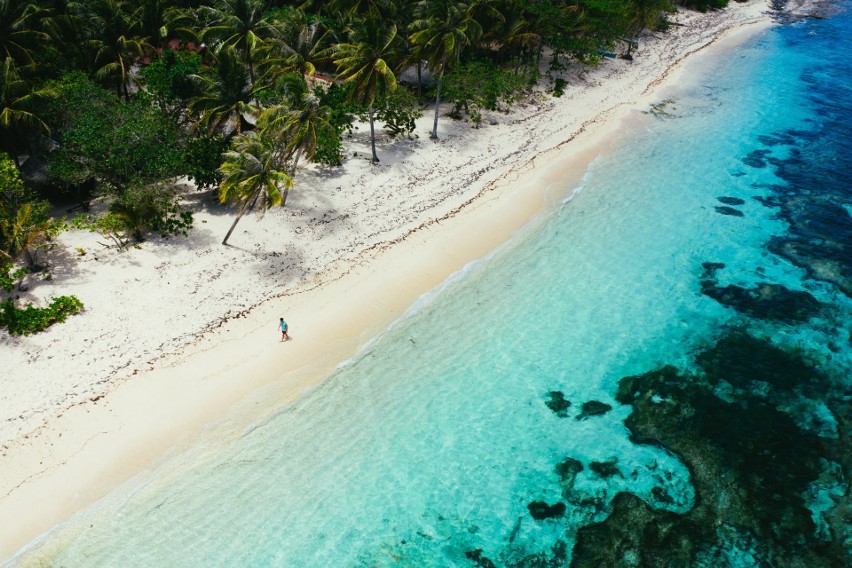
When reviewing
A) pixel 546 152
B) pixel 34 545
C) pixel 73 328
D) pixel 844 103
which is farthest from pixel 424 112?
pixel 844 103

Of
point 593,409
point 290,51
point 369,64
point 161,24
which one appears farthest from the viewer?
point 161,24

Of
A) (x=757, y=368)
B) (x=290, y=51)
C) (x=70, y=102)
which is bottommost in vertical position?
(x=757, y=368)

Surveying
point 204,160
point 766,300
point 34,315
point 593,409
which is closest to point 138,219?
point 204,160

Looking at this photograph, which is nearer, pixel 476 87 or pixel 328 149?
pixel 328 149

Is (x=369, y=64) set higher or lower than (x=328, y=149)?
higher

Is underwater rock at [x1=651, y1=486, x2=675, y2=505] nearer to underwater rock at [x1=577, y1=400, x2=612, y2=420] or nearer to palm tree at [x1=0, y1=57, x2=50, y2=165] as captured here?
underwater rock at [x1=577, y1=400, x2=612, y2=420]

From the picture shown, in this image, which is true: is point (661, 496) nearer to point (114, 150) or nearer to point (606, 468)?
point (606, 468)

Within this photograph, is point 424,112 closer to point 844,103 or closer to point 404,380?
point 404,380

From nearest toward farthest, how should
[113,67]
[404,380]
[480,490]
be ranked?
[480,490]
[404,380]
[113,67]
